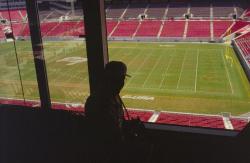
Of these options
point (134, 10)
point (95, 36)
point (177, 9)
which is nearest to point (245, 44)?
point (177, 9)

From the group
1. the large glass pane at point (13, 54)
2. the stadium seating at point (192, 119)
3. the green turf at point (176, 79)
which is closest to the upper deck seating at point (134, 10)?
the green turf at point (176, 79)

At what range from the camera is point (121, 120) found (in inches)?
53.5

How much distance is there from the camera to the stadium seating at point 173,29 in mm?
18906

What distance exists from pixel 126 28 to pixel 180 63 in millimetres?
8080

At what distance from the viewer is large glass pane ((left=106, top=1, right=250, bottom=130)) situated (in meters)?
8.72

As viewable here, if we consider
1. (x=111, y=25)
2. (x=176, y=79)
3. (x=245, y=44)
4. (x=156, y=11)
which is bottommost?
(x=176, y=79)

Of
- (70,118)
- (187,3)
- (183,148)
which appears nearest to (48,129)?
(70,118)

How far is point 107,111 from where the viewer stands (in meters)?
1.27

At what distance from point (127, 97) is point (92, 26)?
819cm

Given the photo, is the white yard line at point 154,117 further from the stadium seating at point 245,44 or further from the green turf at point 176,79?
the stadium seating at point 245,44

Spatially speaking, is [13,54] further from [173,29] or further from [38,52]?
[173,29]

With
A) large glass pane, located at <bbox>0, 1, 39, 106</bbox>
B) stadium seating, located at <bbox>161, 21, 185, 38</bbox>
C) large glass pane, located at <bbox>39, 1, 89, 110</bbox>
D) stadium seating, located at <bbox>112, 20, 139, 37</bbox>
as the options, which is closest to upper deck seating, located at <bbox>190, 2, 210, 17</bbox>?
stadium seating, located at <bbox>161, 21, 185, 38</bbox>

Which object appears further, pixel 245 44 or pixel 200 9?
pixel 200 9

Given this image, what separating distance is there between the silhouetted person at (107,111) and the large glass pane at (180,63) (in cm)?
291
